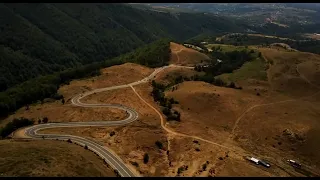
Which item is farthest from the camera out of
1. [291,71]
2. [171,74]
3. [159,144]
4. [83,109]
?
[171,74]

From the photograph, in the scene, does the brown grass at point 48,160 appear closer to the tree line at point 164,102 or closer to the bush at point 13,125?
the bush at point 13,125

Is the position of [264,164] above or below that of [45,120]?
below

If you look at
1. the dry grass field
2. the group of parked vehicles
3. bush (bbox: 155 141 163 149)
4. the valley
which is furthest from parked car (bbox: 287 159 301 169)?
bush (bbox: 155 141 163 149)

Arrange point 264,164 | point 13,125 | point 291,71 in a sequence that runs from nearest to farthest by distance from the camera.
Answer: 1. point 264,164
2. point 13,125
3. point 291,71

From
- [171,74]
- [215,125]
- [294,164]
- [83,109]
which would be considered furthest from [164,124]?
[171,74]

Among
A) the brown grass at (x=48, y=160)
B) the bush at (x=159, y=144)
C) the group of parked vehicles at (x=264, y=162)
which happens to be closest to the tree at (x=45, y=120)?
the brown grass at (x=48, y=160)

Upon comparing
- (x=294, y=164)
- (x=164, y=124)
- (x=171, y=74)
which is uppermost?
(x=164, y=124)

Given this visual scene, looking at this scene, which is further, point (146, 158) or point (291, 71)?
point (291, 71)

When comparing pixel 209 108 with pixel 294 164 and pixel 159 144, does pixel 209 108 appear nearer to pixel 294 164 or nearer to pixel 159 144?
pixel 159 144

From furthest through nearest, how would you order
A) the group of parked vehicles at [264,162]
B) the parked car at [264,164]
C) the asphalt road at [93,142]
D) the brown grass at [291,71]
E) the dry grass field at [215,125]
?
the brown grass at [291,71], the group of parked vehicles at [264,162], the parked car at [264,164], the dry grass field at [215,125], the asphalt road at [93,142]

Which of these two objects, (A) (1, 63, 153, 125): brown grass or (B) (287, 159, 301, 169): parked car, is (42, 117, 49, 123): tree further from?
(B) (287, 159, 301, 169): parked car
